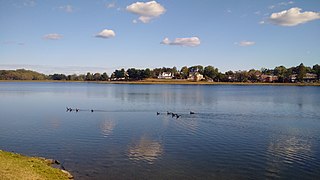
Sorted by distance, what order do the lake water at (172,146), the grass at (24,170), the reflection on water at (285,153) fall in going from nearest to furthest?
the grass at (24,170)
the lake water at (172,146)
the reflection on water at (285,153)

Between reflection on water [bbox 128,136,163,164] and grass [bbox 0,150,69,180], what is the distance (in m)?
6.52

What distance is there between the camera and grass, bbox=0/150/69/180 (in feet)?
52.6

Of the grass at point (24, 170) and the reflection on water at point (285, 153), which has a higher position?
the grass at point (24, 170)

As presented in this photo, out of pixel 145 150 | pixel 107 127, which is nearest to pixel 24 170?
pixel 145 150

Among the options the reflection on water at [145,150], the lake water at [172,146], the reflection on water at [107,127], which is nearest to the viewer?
the lake water at [172,146]

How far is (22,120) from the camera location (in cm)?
4391

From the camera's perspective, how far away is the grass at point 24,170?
16047mm

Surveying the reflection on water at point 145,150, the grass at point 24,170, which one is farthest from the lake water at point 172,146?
the grass at point 24,170

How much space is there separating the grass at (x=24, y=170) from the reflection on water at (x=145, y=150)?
21.4 ft

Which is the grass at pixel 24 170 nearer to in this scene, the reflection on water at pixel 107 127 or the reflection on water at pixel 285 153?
the reflection on water at pixel 107 127

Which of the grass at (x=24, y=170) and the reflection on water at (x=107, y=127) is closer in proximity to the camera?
the grass at (x=24, y=170)

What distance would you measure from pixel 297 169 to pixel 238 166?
13.0 feet

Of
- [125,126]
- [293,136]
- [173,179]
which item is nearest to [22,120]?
[125,126]

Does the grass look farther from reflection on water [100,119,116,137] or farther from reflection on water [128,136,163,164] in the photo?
reflection on water [100,119,116,137]
